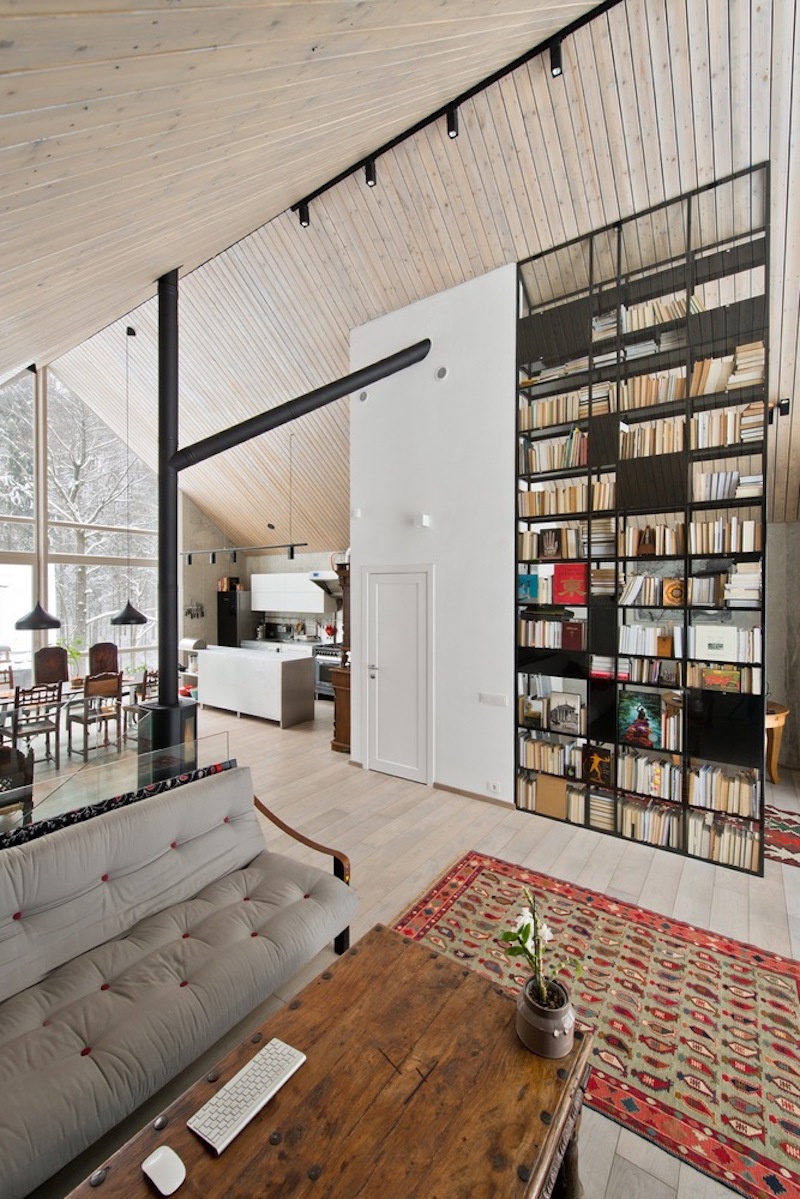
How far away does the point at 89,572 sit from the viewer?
9.05 meters

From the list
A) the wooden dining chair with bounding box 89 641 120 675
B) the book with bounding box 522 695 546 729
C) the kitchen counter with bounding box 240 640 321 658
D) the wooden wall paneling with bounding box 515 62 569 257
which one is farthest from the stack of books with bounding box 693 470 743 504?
the wooden dining chair with bounding box 89 641 120 675

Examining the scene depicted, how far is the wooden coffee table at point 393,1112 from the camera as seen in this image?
45.1 inches

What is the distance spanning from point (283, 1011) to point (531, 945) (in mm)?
820

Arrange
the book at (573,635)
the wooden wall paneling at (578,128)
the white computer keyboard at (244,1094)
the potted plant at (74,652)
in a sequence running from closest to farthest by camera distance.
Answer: the white computer keyboard at (244,1094) < the wooden wall paneling at (578,128) < the book at (573,635) < the potted plant at (74,652)

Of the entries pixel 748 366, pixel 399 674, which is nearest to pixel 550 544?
pixel 748 366

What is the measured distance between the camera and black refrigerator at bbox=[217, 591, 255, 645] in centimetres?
1080

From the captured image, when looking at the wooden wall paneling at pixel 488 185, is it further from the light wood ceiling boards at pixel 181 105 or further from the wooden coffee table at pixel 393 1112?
the wooden coffee table at pixel 393 1112

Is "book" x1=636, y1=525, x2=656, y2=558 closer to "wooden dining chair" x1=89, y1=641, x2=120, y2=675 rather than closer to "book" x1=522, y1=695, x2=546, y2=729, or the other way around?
"book" x1=522, y1=695, x2=546, y2=729

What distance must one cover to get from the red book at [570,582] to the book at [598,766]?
117 centimetres

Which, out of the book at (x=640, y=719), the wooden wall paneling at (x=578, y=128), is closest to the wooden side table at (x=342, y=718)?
the book at (x=640, y=719)

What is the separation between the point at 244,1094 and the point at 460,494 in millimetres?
Answer: 4120

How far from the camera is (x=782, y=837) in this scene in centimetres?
379

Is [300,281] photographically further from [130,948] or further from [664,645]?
[130,948]

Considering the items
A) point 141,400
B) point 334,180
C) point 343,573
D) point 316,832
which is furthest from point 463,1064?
point 141,400
